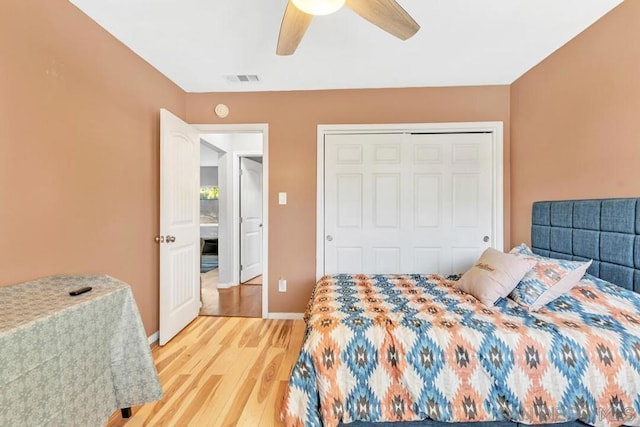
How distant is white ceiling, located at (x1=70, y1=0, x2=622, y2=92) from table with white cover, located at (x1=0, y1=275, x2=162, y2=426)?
1717mm

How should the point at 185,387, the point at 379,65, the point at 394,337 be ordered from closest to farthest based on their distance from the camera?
the point at 394,337, the point at 185,387, the point at 379,65

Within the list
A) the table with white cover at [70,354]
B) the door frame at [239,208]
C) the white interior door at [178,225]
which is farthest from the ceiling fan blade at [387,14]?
the door frame at [239,208]

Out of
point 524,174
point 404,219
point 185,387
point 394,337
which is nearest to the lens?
point 394,337

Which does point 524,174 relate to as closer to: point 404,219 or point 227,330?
point 404,219

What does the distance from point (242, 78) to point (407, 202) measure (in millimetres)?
2043

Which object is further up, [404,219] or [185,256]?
[404,219]

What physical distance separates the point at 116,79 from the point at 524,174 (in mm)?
3513

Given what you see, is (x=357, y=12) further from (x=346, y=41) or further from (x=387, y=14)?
(x=346, y=41)

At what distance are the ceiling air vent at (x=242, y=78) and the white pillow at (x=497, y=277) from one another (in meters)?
2.53

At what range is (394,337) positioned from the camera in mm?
1461

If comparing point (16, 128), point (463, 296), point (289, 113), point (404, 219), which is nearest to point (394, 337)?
point (463, 296)

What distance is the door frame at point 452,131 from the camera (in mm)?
2959

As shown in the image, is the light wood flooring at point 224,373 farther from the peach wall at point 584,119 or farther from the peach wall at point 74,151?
the peach wall at point 584,119

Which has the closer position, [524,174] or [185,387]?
[185,387]
